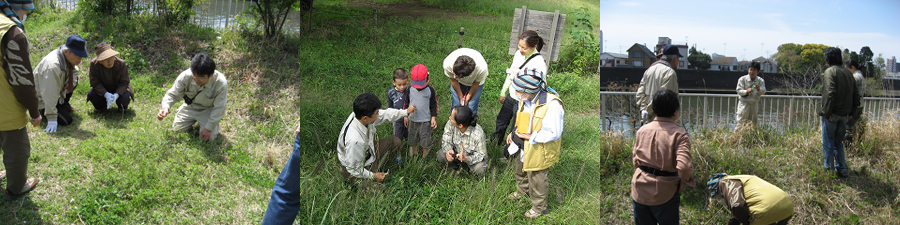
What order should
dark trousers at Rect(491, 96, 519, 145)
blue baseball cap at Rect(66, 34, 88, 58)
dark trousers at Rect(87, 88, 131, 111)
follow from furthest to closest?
dark trousers at Rect(87, 88, 131, 111) < blue baseball cap at Rect(66, 34, 88, 58) < dark trousers at Rect(491, 96, 519, 145)

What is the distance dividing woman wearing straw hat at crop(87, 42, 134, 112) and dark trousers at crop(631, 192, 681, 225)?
5.66 m

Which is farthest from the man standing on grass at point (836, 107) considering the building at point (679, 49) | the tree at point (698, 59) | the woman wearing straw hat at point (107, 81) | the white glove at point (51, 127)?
the woman wearing straw hat at point (107, 81)

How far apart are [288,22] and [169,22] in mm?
1849

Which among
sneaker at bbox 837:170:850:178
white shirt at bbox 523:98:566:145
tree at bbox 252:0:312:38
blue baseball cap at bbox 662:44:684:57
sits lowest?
sneaker at bbox 837:170:850:178

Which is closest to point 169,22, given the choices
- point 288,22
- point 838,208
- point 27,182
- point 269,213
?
point 288,22

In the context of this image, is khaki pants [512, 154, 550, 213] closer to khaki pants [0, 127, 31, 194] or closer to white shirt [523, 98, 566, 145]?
white shirt [523, 98, 566, 145]

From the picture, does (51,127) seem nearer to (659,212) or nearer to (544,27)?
(544,27)

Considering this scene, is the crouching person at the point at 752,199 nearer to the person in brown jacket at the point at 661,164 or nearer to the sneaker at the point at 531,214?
the person in brown jacket at the point at 661,164

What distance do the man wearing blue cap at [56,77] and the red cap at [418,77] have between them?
438cm

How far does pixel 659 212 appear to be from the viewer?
3.37 meters

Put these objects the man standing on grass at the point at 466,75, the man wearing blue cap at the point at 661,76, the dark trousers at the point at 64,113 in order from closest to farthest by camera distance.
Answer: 1. the man standing on grass at the point at 466,75
2. the man wearing blue cap at the point at 661,76
3. the dark trousers at the point at 64,113

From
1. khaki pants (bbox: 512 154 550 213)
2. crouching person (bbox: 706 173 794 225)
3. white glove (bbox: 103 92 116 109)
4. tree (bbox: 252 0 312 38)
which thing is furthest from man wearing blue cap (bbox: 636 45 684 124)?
tree (bbox: 252 0 312 38)

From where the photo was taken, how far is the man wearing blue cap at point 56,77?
518cm

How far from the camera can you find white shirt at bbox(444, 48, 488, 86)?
9.14ft
